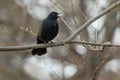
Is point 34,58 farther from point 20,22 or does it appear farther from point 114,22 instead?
point 114,22

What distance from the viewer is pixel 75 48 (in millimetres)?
10859

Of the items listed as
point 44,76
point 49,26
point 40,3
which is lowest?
point 44,76

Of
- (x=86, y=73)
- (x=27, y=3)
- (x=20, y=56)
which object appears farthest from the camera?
(x=20, y=56)

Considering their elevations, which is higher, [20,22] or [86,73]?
[20,22]

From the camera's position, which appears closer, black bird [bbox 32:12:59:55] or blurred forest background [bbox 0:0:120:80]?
A: black bird [bbox 32:12:59:55]

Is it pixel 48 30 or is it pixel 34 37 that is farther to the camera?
pixel 34 37

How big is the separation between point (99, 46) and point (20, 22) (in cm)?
798

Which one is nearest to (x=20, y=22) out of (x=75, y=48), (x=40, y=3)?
(x=40, y=3)

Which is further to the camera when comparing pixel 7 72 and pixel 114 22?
pixel 7 72

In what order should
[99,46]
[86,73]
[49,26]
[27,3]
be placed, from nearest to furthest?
[99,46], [49,26], [86,73], [27,3]

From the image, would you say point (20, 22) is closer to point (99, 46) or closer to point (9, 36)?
point (9, 36)

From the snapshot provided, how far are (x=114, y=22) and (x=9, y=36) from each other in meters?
4.30

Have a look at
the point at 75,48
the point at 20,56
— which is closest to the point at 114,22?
the point at 75,48

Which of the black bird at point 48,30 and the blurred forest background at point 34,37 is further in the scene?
the blurred forest background at point 34,37
